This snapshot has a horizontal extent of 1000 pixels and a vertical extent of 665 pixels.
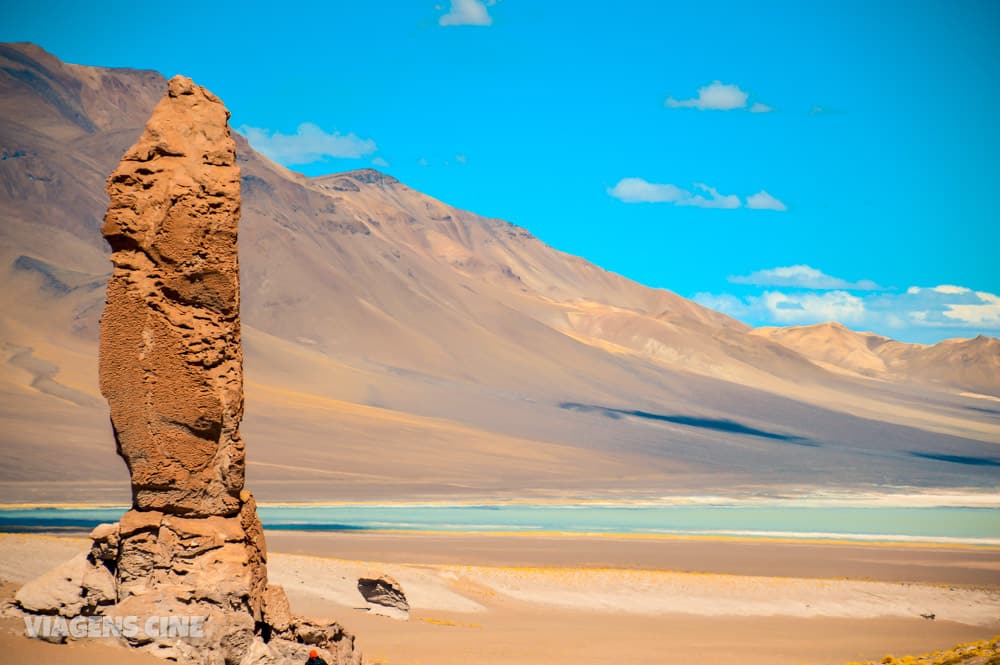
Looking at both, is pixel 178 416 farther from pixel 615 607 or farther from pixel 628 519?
pixel 628 519

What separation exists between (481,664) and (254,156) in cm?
15659

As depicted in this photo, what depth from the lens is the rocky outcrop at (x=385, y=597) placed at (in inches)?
637

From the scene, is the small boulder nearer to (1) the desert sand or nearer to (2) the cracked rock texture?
(1) the desert sand

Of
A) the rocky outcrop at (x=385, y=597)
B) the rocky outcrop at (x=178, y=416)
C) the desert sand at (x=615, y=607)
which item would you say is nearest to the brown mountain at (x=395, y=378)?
the desert sand at (x=615, y=607)

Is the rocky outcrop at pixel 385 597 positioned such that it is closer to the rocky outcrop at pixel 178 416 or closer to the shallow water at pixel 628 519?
the rocky outcrop at pixel 178 416

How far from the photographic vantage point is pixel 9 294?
9581cm

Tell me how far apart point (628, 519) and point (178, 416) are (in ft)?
135

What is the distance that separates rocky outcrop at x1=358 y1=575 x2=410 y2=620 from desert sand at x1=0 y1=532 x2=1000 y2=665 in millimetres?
224

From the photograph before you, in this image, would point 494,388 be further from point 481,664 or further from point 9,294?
point 481,664

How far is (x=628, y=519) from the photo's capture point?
159 feet

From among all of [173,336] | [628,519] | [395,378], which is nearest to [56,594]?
[173,336]

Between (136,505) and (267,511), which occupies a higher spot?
(136,505)

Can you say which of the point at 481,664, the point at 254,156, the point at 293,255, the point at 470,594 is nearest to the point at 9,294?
the point at 293,255

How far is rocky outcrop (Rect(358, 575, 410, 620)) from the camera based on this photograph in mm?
16172
